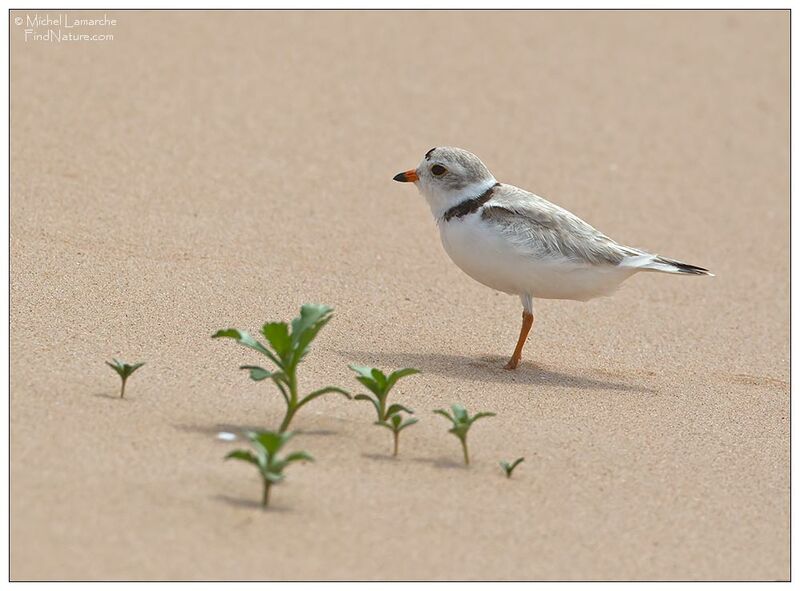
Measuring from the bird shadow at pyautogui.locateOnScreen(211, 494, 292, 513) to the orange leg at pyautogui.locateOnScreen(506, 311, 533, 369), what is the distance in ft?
8.26

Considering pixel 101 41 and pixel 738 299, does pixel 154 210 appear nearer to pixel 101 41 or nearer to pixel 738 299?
pixel 101 41

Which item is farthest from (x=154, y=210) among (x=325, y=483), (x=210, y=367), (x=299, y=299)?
(x=325, y=483)

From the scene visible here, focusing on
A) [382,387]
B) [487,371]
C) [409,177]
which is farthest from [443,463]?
[409,177]

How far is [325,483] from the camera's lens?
173 inches

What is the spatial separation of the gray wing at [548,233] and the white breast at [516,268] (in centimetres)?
4

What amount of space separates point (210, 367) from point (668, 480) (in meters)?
2.15

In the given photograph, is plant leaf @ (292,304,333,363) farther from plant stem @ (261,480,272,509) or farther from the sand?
plant stem @ (261,480,272,509)

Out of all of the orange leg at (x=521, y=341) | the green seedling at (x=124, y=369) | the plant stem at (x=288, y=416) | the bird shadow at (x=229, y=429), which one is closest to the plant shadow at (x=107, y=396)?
the green seedling at (x=124, y=369)

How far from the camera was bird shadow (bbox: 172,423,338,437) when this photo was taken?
186 inches

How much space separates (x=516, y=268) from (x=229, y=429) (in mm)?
2353

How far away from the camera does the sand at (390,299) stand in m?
4.17

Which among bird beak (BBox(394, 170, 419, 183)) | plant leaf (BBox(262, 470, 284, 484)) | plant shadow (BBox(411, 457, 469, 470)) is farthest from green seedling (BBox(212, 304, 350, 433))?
bird beak (BBox(394, 170, 419, 183))

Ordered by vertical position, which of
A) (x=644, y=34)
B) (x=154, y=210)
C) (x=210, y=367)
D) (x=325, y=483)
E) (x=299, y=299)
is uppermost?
(x=644, y=34)

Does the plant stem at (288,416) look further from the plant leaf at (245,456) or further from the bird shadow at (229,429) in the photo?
the plant leaf at (245,456)
